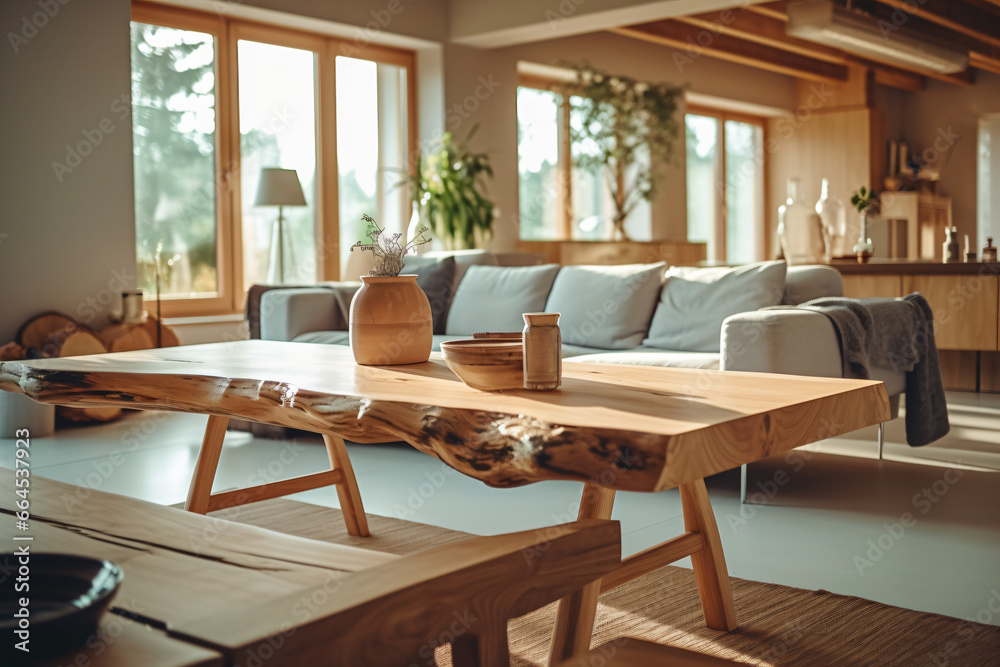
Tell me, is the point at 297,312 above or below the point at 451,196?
below

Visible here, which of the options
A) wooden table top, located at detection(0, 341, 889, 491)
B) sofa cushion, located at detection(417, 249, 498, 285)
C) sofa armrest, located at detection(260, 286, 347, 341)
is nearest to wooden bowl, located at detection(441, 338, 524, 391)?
wooden table top, located at detection(0, 341, 889, 491)

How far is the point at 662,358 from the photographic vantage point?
345cm

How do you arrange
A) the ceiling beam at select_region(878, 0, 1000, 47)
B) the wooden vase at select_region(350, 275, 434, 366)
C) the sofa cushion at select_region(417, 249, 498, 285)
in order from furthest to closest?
the ceiling beam at select_region(878, 0, 1000, 47) < the sofa cushion at select_region(417, 249, 498, 285) < the wooden vase at select_region(350, 275, 434, 366)

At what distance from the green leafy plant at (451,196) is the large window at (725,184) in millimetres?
3490

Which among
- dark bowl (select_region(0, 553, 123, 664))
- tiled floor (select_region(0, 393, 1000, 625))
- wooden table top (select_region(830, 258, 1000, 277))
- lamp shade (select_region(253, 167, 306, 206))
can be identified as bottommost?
tiled floor (select_region(0, 393, 1000, 625))

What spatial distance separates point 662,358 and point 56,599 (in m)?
2.78

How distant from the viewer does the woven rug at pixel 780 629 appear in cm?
181

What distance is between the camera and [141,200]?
5625 mm

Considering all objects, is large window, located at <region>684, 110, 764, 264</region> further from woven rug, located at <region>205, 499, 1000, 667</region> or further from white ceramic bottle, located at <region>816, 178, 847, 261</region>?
woven rug, located at <region>205, 499, 1000, 667</region>

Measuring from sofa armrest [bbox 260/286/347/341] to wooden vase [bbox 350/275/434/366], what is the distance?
2423mm

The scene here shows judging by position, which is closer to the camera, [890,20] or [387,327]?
[387,327]

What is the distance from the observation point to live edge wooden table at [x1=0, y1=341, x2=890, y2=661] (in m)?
1.19

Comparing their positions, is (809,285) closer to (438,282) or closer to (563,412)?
(438,282)

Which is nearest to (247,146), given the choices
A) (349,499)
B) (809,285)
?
(809,285)
